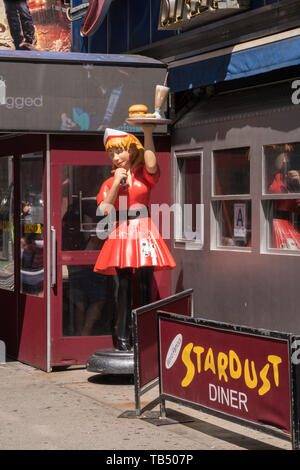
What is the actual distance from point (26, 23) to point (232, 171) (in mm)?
4775

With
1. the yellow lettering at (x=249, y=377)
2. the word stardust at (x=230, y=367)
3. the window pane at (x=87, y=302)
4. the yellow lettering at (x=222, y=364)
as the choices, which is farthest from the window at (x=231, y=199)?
the yellow lettering at (x=249, y=377)

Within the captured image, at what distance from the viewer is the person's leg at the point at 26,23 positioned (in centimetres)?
1176

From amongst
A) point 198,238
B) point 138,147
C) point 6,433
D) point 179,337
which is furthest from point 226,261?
point 6,433

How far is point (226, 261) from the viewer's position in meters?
8.36

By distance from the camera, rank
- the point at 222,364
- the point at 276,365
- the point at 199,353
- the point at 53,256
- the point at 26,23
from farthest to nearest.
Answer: the point at 26,23 → the point at 53,256 → the point at 199,353 → the point at 222,364 → the point at 276,365

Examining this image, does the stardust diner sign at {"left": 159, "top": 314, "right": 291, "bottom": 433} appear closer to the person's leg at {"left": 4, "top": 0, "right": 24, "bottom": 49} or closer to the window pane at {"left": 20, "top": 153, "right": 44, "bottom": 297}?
the window pane at {"left": 20, "top": 153, "right": 44, "bottom": 297}

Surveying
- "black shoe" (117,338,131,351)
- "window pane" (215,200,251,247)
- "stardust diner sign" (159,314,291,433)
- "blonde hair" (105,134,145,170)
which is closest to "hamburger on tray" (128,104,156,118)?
"blonde hair" (105,134,145,170)

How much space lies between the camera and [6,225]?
10.3 meters

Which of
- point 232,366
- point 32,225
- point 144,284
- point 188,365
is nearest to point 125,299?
point 144,284

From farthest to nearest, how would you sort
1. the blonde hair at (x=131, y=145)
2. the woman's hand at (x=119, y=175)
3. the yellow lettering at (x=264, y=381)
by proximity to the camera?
the blonde hair at (x=131, y=145), the woman's hand at (x=119, y=175), the yellow lettering at (x=264, y=381)

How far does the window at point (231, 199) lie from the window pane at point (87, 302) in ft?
4.39

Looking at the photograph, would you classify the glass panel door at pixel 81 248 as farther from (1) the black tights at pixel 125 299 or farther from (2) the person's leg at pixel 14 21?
(2) the person's leg at pixel 14 21

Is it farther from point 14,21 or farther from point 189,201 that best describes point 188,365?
point 14,21

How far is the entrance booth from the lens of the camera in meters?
8.74
